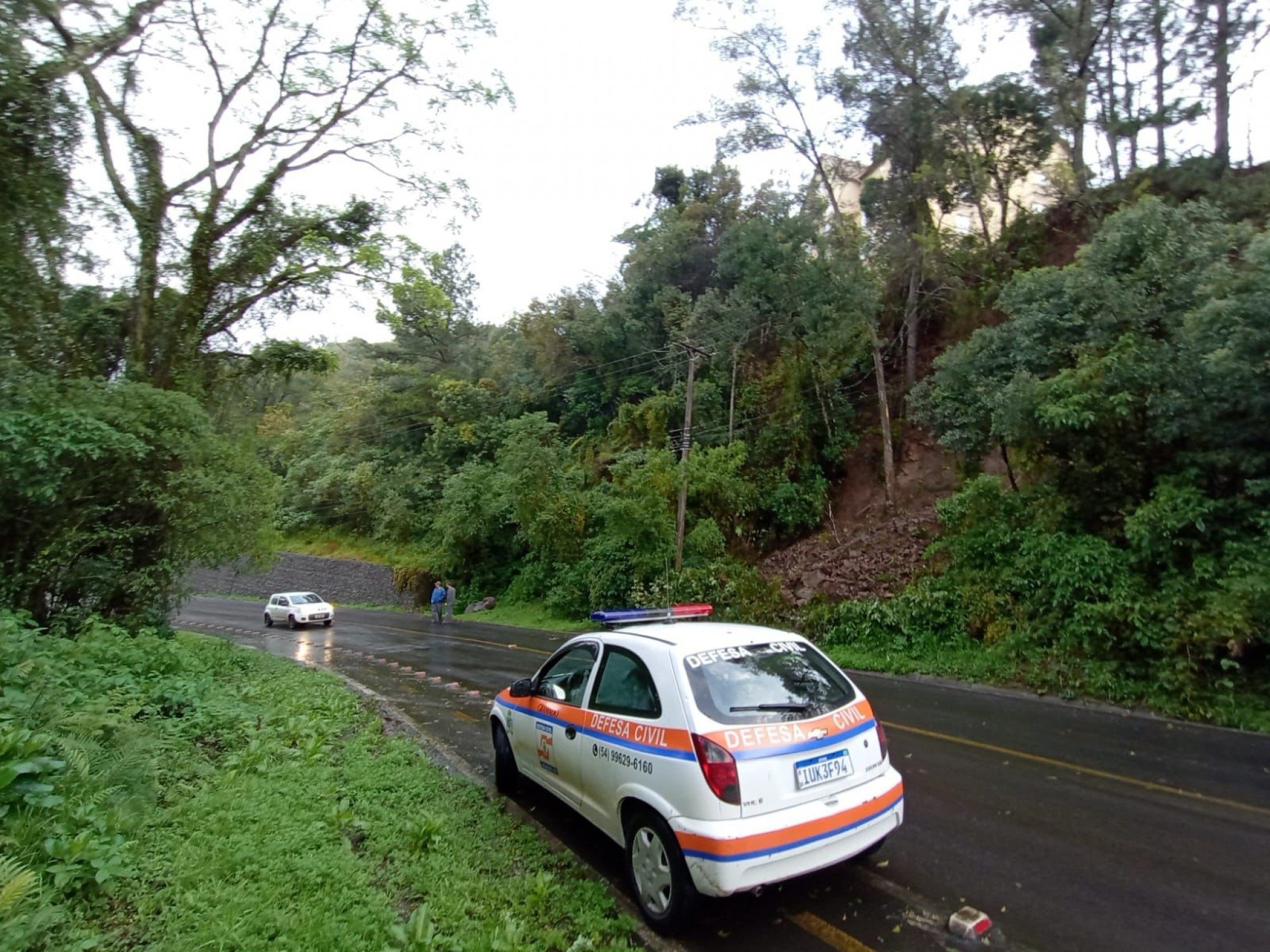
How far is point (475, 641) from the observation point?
19109 millimetres

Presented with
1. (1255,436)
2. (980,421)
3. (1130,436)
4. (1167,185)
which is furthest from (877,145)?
(1255,436)

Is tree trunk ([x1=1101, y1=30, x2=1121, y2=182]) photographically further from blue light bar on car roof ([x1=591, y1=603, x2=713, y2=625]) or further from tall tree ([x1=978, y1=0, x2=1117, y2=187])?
blue light bar on car roof ([x1=591, y1=603, x2=713, y2=625])

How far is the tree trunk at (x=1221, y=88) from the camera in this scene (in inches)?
701

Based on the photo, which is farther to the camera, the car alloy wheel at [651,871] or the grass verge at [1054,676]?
the grass verge at [1054,676]

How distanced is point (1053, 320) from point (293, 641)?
2061 cm

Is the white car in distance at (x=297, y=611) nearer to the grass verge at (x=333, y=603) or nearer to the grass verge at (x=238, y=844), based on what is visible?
the grass verge at (x=333, y=603)

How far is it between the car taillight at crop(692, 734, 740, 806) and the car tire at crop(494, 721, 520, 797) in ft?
9.62

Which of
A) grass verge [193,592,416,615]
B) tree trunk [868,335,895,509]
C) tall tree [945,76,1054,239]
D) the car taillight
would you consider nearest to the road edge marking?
the car taillight

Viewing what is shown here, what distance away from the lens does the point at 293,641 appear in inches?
810

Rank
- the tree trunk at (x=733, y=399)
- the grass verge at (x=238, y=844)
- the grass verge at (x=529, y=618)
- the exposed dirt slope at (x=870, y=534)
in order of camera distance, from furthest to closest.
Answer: the tree trunk at (x=733, y=399) < the grass verge at (x=529, y=618) < the exposed dirt slope at (x=870, y=534) < the grass verge at (x=238, y=844)

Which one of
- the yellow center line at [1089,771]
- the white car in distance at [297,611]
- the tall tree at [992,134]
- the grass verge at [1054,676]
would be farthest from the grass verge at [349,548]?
the yellow center line at [1089,771]

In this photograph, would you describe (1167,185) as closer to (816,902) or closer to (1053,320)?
(1053,320)

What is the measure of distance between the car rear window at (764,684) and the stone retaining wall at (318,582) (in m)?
29.9

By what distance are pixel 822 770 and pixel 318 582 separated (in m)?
39.6
